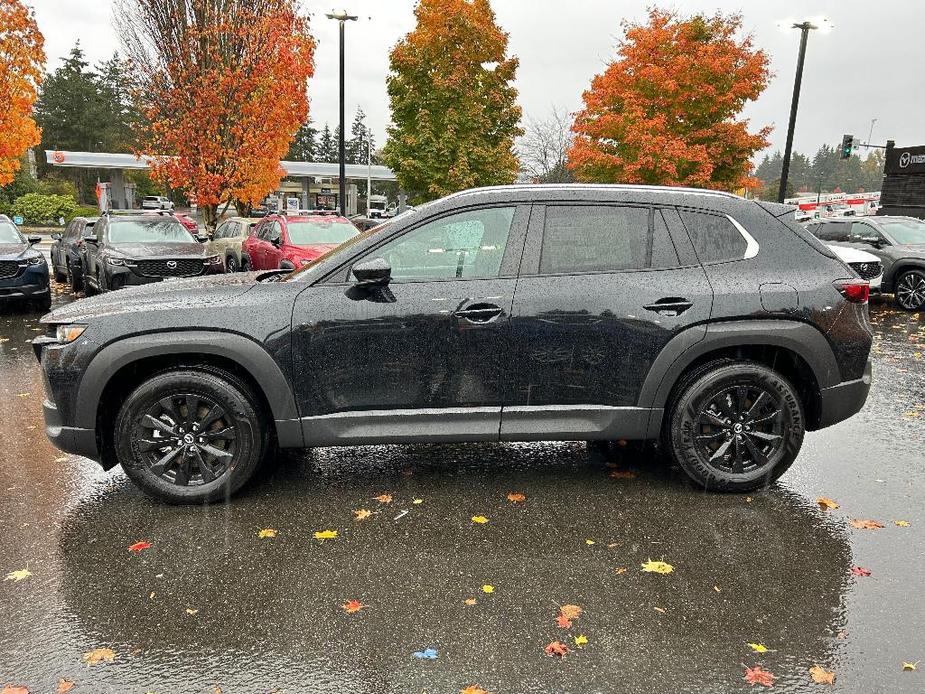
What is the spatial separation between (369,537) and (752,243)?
2953mm

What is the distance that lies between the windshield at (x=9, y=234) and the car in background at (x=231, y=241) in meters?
4.28

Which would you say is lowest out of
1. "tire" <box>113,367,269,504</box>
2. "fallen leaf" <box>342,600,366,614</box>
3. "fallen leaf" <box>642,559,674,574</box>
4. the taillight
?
"fallen leaf" <box>342,600,366,614</box>

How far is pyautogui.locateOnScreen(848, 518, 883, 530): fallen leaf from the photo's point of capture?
3.96 m

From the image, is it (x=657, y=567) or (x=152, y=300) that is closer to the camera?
(x=657, y=567)

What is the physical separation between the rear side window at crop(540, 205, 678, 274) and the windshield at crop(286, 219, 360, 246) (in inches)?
355

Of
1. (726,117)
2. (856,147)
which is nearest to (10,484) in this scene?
(726,117)

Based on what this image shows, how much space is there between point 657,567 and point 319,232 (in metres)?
10.8

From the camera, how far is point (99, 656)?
278 centimetres

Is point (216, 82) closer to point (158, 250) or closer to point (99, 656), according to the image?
point (158, 250)

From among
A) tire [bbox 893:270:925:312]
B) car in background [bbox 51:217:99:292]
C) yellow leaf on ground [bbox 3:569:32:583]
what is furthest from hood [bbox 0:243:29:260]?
tire [bbox 893:270:925:312]

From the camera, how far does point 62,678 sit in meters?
2.64

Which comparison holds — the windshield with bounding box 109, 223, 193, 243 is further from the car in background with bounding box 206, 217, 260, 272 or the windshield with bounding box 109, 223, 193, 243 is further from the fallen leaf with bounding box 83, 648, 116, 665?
the fallen leaf with bounding box 83, 648, 116, 665

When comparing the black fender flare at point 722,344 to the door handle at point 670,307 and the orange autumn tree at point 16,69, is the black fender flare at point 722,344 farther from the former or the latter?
the orange autumn tree at point 16,69

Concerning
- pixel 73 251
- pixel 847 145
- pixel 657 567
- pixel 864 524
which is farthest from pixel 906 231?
pixel 847 145
